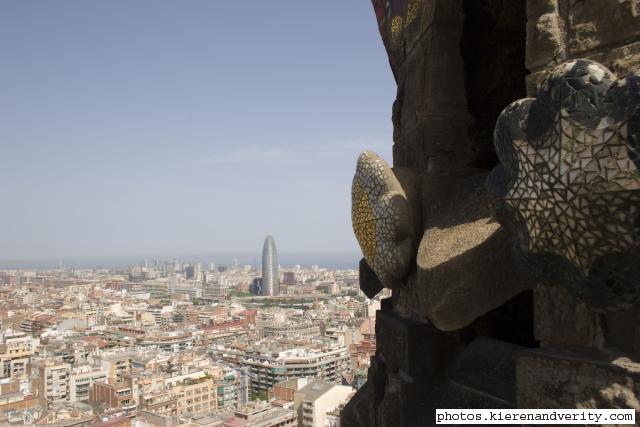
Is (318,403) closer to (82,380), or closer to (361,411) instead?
(82,380)

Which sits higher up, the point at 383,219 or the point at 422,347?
the point at 383,219

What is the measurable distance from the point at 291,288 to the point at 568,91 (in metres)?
A: 84.8

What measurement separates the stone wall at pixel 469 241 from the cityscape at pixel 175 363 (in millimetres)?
21747

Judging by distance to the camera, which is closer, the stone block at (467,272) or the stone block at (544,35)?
the stone block at (544,35)

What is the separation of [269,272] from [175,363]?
50.5 metres

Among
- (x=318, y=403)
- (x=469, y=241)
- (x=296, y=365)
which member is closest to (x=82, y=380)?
(x=296, y=365)

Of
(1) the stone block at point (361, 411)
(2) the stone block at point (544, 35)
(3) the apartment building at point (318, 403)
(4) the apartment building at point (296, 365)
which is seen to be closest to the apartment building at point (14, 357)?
(4) the apartment building at point (296, 365)

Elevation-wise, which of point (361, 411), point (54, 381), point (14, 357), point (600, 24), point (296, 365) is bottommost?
point (296, 365)

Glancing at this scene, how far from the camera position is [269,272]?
3295 inches

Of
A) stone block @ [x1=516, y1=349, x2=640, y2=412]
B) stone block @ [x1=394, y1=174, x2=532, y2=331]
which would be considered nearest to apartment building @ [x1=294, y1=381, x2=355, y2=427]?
stone block @ [x1=394, y1=174, x2=532, y2=331]

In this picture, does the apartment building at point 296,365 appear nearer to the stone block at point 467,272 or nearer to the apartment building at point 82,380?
the apartment building at point 82,380

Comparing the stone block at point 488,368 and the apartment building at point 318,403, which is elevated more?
the stone block at point 488,368

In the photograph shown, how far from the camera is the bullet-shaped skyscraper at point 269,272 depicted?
269 feet

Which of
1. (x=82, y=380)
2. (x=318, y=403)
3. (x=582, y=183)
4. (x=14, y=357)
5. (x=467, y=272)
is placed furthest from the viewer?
(x=14, y=357)
